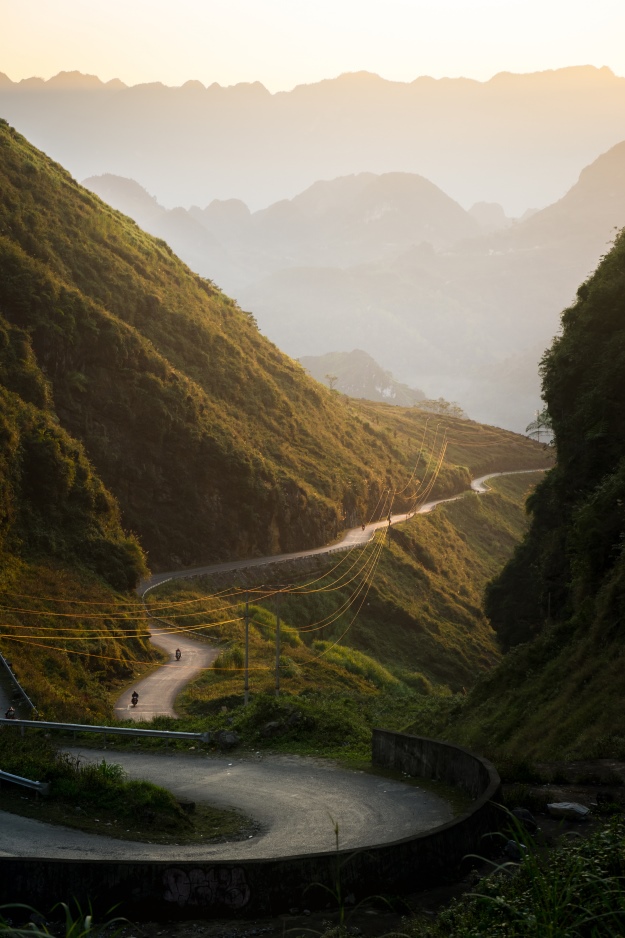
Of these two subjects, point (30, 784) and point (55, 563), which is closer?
point (30, 784)

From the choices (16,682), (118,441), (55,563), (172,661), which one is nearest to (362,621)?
(118,441)

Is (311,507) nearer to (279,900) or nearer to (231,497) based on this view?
(231,497)

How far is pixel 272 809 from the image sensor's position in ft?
51.4

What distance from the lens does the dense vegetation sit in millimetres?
19812

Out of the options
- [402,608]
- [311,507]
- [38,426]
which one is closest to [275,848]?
[38,426]

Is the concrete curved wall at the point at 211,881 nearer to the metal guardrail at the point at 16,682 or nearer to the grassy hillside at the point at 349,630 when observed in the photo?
the grassy hillside at the point at 349,630

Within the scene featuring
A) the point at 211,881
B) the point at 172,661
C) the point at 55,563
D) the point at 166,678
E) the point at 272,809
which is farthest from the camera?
the point at 55,563

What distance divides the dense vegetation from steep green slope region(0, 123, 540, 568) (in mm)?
30098

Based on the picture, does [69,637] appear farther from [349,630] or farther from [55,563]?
[349,630]

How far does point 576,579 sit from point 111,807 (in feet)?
56.1

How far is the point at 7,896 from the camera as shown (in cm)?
963

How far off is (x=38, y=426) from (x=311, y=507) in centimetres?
3132

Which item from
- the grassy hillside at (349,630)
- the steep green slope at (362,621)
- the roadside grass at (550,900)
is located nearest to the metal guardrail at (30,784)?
the roadside grass at (550,900)

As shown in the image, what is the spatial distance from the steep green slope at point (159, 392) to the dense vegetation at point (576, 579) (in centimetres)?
3010
